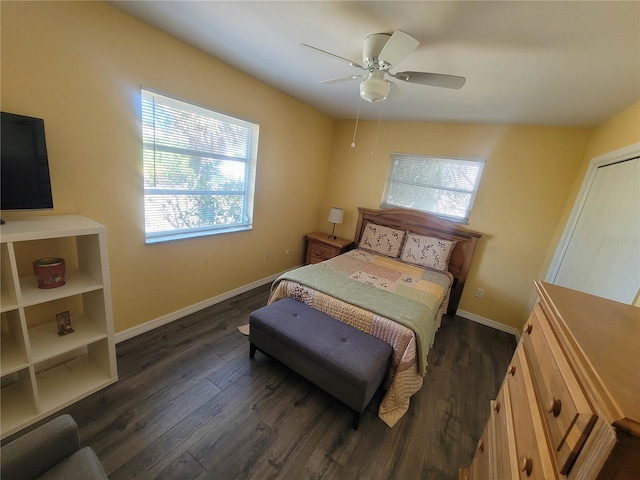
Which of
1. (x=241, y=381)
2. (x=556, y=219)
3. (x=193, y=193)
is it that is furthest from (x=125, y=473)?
(x=556, y=219)

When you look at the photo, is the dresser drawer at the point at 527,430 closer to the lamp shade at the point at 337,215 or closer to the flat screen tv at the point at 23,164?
the flat screen tv at the point at 23,164

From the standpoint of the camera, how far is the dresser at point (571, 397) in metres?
0.44

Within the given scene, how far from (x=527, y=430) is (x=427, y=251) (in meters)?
2.50

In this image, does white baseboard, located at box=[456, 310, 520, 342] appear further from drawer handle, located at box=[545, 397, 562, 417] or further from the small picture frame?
the small picture frame

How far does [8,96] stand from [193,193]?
3.90 feet

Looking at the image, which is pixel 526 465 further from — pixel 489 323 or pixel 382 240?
pixel 489 323

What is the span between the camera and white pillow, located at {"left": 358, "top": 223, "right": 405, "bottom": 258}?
334 cm

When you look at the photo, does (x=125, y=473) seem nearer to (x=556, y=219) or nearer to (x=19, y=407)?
(x=19, y=407)

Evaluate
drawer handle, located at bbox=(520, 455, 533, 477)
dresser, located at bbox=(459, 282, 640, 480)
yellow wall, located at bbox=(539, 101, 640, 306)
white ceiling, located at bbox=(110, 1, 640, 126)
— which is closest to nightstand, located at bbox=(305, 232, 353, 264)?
white ceiling, located at bbox=(110, 1, 640, 126)

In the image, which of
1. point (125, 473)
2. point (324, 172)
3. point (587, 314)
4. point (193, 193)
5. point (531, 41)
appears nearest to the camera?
point (587, 314)

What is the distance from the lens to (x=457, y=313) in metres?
3.33

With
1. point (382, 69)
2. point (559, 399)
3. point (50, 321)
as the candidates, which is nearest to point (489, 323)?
point (559, 399)

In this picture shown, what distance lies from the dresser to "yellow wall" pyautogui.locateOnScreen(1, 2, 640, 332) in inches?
77.9

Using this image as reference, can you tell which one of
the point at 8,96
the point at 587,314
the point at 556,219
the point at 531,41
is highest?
the point at 531,41
